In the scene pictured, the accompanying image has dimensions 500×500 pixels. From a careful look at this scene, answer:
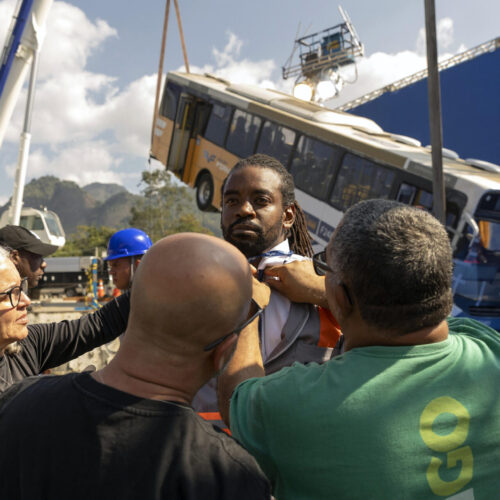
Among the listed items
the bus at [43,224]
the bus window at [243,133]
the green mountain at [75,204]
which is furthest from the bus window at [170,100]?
the green mountain at [75,204]

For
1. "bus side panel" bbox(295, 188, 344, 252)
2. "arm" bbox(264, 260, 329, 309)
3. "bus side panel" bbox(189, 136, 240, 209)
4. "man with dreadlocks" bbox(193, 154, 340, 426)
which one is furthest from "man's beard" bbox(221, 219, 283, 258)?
"bus side panel" bbox(189, 136, 240, 209)

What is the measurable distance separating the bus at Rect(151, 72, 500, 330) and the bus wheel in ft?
0.08

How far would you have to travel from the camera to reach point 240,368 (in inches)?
50.5

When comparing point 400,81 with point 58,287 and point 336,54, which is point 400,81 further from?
point 58,287

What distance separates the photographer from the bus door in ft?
38.6

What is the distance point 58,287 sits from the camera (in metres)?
17.1

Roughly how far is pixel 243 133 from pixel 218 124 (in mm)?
1034

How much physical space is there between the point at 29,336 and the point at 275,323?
1399 mm

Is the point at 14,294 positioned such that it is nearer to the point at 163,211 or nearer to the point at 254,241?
the point at 254,241

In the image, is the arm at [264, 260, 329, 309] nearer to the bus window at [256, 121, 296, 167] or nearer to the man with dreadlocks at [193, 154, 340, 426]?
the man with dreadlocks at [193, 154, 340, 426]

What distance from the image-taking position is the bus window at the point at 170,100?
12.2 meters

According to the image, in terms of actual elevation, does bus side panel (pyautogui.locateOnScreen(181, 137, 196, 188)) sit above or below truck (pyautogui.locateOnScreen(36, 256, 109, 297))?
above

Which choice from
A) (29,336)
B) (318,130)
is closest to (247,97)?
(318,130)

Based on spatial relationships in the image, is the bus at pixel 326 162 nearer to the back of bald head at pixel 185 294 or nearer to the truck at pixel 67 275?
the truck at pixel 67 275
